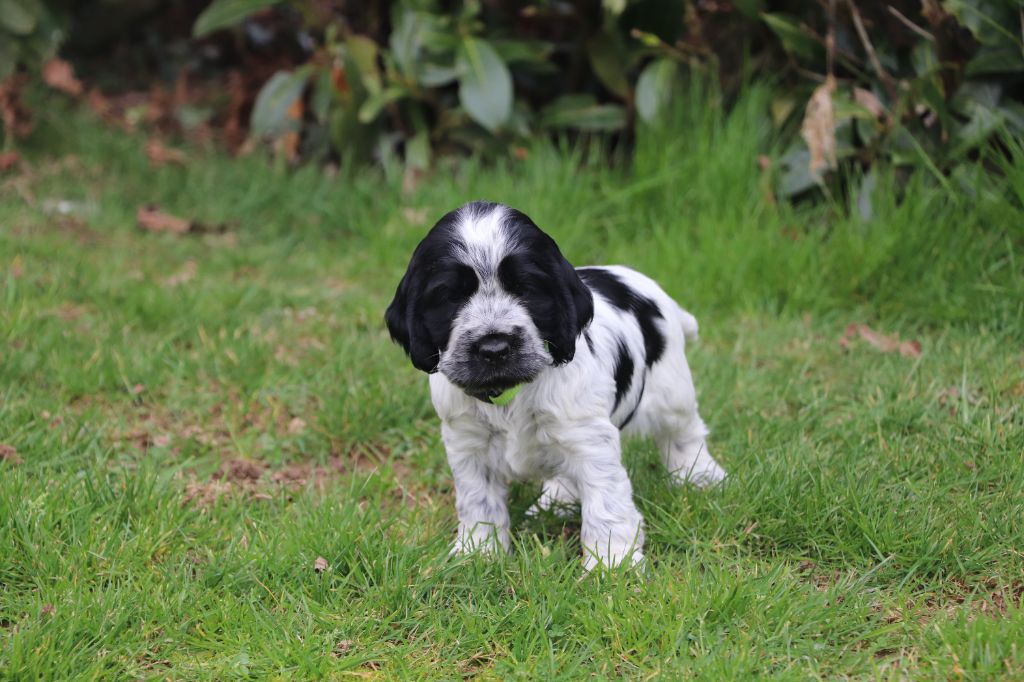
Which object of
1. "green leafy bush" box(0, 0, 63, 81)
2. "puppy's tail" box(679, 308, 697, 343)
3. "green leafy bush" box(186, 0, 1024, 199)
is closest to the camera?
"puppy's tail" box(679, 308, 697, 343)

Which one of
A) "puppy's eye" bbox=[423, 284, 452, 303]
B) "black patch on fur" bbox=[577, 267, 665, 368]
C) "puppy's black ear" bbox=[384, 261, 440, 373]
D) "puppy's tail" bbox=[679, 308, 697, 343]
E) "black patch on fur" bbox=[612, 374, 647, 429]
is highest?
"puppy's eye" bbox=[423, 284, 452, 303]

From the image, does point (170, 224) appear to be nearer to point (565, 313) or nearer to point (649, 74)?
point (649, 74)

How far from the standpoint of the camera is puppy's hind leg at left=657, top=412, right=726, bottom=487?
3.60 m

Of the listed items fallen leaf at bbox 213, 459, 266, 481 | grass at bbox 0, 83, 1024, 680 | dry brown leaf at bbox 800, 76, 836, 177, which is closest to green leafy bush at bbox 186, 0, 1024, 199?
dry brown leaf at bbox 800, 76, 836, 177

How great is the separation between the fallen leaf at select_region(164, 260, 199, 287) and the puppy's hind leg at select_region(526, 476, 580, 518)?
2.57 m

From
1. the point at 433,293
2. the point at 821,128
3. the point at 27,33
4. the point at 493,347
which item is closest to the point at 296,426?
the point at 433,293

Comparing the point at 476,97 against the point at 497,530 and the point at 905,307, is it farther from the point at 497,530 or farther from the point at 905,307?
the point at 497,530

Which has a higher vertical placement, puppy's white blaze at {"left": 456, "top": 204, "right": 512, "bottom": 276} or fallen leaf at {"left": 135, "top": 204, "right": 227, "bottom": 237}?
puppy's white blaze at {"left": 456, "top": 204, "right": 512, "bottom": 276}

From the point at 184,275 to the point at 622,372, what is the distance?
312 centimetres

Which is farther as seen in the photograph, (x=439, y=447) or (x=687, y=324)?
(x=439, y=447)

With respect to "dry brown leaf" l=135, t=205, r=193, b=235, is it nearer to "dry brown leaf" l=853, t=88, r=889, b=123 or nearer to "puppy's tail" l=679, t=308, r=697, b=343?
"puppy's tail" l=679, t=308, r=697, b=343

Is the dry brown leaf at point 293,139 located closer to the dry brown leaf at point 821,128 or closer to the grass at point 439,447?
the grass at point 439,447

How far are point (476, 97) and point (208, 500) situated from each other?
2.94 meters

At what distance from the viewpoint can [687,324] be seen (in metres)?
3.81
